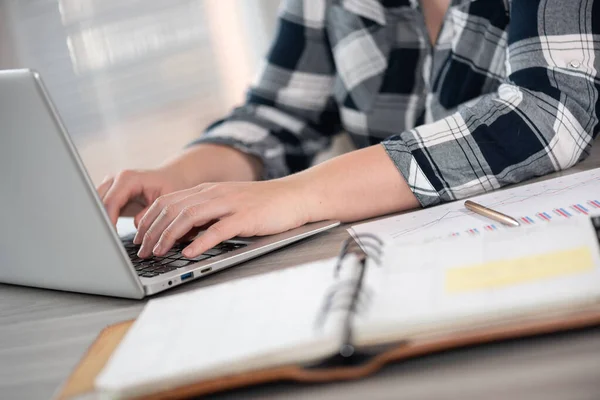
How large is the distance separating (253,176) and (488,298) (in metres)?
0.95

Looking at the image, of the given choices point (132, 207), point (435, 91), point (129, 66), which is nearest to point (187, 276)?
point (132, 207)

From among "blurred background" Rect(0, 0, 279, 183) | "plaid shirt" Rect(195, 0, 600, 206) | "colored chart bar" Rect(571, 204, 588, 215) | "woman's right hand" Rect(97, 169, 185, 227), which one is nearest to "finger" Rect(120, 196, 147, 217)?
"woman's right hand" Rect(97, 169, 185, 227)

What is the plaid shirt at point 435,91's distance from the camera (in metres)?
0.95

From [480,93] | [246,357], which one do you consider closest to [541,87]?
[480,93]

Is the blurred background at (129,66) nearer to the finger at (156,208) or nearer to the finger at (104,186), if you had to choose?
the finger at (104,186)

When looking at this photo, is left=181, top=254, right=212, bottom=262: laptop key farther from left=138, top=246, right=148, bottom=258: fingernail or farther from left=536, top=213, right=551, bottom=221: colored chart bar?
left=536, top=213, right=551, bottom=221: colored chart bar

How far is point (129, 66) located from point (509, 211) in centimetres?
162

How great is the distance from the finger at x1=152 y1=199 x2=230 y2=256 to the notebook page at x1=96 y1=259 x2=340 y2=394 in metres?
0.23

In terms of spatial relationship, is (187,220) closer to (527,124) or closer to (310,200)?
(310,200)

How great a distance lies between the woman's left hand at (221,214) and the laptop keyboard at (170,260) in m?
0.01

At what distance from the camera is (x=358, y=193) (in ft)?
3.08

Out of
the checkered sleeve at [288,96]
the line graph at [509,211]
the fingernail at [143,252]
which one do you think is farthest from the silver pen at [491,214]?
the checkered sleeve at [288,96]

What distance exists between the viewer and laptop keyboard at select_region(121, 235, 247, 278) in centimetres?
84

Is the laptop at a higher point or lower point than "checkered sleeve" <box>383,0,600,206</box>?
higher
